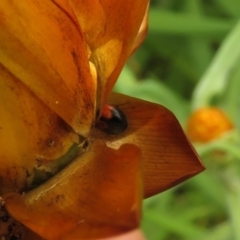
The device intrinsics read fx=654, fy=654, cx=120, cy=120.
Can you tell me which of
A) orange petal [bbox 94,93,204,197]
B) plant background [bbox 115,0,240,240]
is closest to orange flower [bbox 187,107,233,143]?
plant background [bbox 115,0,240,240]

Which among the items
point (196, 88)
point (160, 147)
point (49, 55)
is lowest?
point (196, 88)

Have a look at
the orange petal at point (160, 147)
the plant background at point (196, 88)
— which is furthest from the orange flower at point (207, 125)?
the orange petal at point (160, 147)

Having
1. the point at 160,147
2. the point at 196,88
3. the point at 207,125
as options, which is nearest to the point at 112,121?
the point at 160,147

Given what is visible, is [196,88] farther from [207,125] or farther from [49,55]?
[49,55]

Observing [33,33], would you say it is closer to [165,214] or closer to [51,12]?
[51,12]

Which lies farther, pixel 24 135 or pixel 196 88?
pixel 196 88

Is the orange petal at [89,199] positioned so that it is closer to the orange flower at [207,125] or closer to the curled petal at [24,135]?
the curled petal at [24,135]
